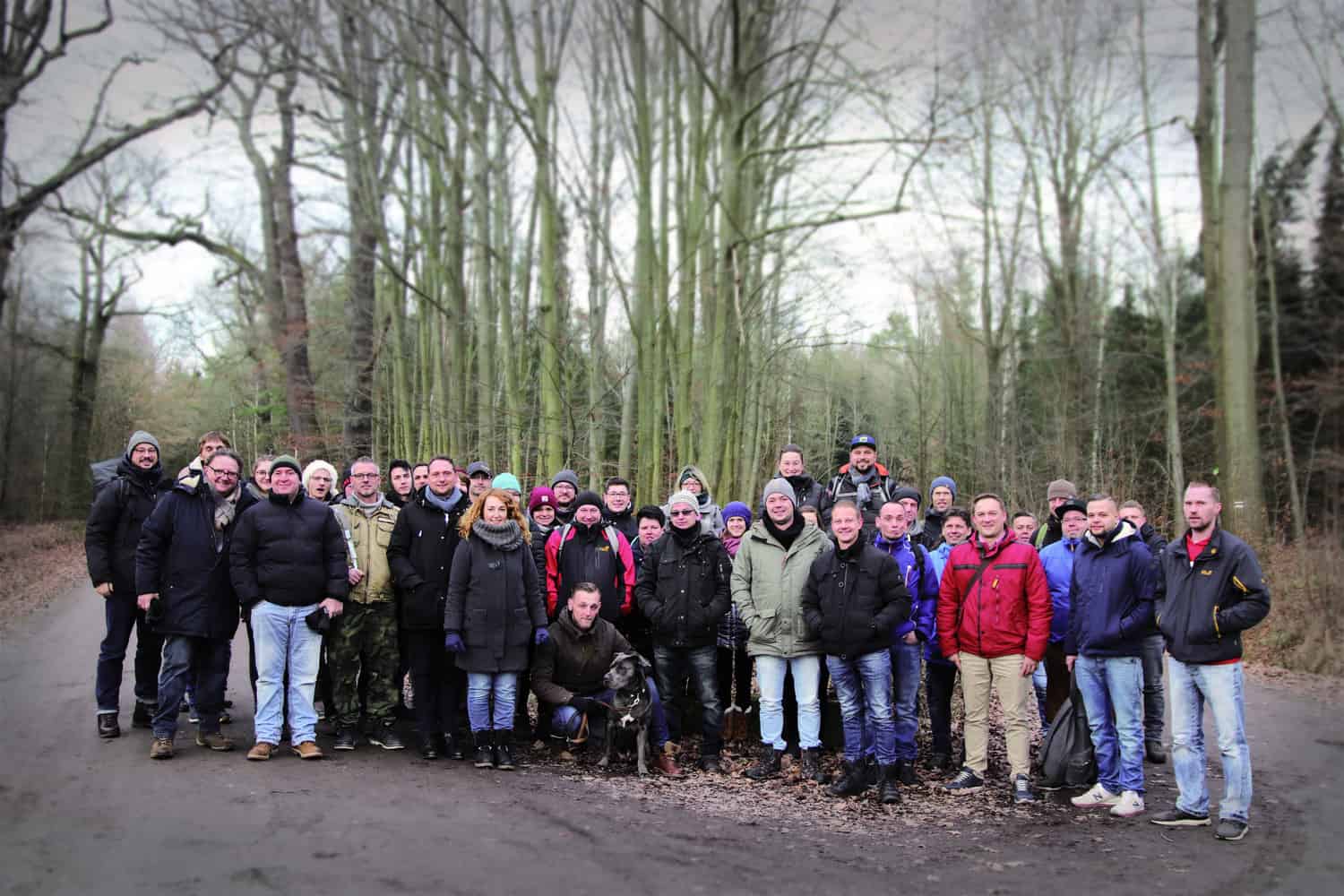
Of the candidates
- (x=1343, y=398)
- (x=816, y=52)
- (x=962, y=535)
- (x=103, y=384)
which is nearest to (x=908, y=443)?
(x=1343, y=398)

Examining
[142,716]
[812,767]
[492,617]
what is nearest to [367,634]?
[492,617]

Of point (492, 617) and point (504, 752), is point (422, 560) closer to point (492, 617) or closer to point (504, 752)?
point (492, 617)

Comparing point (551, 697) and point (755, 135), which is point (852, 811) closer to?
point (551, 697)

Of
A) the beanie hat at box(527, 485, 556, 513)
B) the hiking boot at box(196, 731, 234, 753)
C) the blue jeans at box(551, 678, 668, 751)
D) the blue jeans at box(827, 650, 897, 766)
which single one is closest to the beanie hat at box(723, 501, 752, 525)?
the beanie hat at box(527, 485, 556, 513)

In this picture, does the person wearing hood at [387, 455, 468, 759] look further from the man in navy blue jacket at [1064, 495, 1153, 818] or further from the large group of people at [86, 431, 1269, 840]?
the man in navy blue jacket at [1064, 495, 1153, 818]

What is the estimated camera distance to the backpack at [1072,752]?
6.69m

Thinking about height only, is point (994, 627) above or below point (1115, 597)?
below

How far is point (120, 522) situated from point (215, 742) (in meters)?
1.85

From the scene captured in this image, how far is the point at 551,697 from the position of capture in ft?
23.8

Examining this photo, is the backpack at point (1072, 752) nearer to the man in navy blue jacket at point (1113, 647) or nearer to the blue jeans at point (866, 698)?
the man in navy blue jacket at point (1113, 647)

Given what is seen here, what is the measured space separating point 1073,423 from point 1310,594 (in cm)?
1271

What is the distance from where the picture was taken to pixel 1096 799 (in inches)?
251

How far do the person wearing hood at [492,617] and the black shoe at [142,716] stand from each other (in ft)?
7.55

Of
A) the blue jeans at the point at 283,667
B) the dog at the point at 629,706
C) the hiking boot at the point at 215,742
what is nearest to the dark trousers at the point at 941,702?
the dog at the point at 629,706
